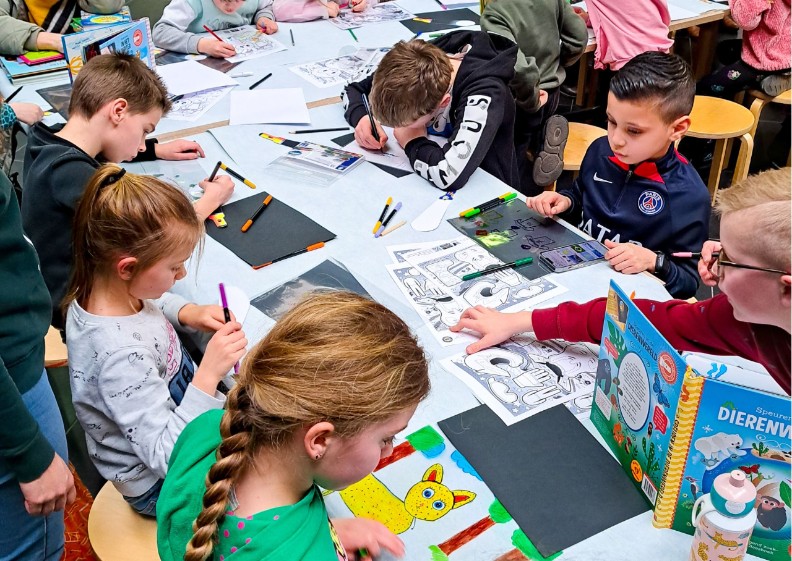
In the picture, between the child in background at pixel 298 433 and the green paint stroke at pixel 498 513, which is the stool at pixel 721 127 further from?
the child in background at pixel 298 433

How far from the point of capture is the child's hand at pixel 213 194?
190cm

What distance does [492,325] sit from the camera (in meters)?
1.48

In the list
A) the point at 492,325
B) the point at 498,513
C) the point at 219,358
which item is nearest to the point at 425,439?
the point at 498,513

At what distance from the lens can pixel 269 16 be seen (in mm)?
3217

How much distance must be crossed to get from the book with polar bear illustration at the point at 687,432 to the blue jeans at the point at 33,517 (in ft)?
3.17

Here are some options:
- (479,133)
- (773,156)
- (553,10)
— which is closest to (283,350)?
(479,133)

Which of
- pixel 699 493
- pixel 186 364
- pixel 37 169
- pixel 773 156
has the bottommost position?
pixel 773 156

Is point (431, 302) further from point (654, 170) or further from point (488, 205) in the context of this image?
point (654, 170)

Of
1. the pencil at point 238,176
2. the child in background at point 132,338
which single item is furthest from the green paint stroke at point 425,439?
the pencil at point 238,176

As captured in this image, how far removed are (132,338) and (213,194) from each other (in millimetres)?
719

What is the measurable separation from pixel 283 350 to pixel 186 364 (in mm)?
643

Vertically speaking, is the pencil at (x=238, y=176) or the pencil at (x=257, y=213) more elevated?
the pencil at (x=238, y=176)

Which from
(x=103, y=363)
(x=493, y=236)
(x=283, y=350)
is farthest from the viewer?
(x=493, y=236)

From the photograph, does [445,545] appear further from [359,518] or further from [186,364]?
[186,364]
